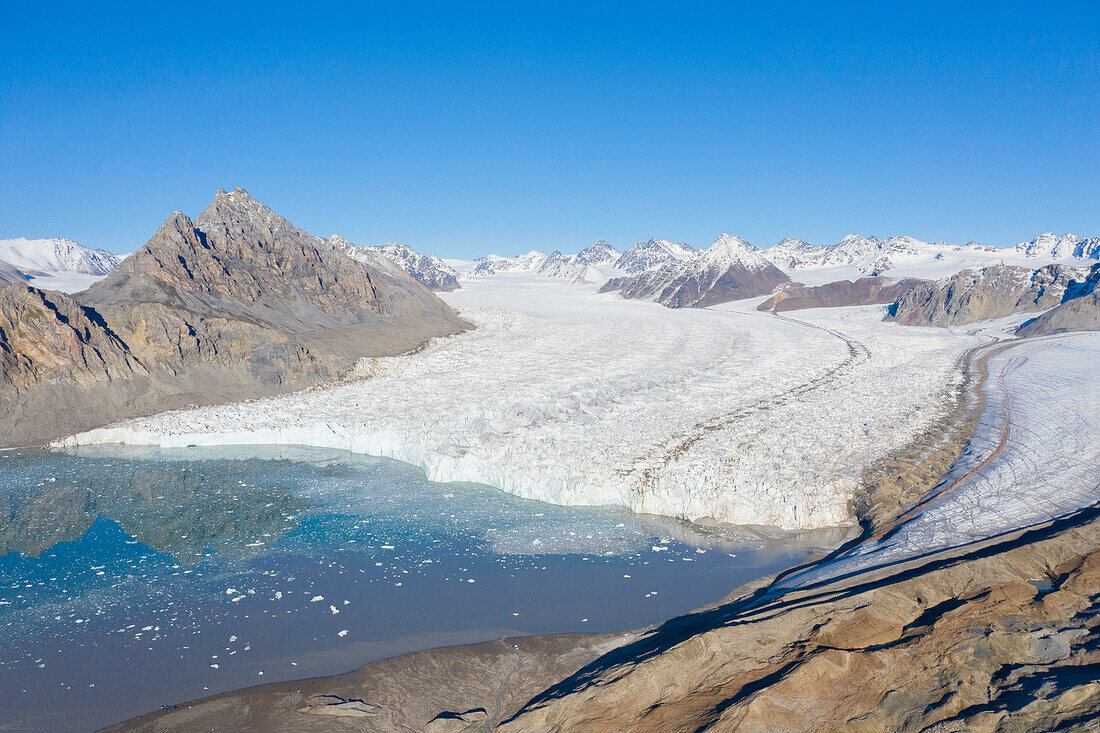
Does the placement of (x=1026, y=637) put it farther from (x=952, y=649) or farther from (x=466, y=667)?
(x=466, y=667)

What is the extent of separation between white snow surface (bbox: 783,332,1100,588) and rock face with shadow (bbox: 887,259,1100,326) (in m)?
30.4

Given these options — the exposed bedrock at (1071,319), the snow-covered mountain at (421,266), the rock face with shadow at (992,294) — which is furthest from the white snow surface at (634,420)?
the snow-covered mountain at (421,266)

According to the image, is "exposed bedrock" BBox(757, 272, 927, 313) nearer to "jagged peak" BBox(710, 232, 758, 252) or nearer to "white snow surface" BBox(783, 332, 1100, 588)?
"jagged peak" BBox(710, 232, 758, 252)

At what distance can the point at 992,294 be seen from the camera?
Answer: 53.4 metres

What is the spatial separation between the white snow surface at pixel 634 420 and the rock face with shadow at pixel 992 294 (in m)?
18.3

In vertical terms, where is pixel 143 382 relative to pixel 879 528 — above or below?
above

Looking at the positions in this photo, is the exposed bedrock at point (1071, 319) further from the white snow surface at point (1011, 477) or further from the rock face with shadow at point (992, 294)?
the white snow surface at point (1011, 477)

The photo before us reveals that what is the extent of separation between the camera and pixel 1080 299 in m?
43.1

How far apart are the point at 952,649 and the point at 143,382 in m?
27.0

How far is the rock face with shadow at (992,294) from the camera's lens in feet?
166

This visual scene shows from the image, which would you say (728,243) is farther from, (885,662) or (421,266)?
(885,662)

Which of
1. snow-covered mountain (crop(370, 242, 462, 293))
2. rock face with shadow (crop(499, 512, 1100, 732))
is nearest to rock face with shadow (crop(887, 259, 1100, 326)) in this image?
rock face with shadow (crop(499, 512, 1100, 732))

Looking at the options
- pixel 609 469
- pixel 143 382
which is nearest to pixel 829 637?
pixel 609 469

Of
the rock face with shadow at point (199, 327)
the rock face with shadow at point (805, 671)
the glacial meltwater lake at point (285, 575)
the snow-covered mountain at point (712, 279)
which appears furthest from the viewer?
the snow-covered mountain at point (712, 279)
